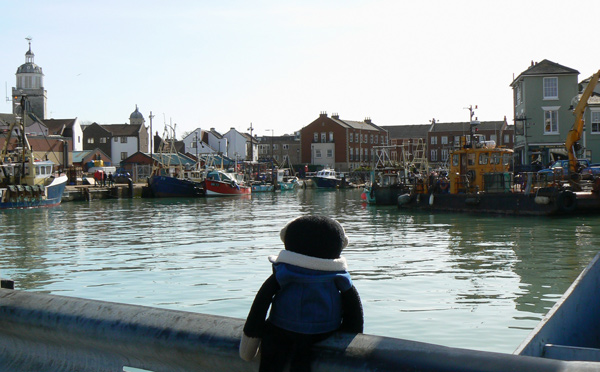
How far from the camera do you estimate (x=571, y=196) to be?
99.0 feet

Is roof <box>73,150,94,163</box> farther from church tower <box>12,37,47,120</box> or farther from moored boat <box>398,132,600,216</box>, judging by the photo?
moored boat <box>398,132,600,216</box>

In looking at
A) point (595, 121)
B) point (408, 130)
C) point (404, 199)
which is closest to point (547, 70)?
point (595, 121)

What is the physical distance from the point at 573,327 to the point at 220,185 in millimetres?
61990

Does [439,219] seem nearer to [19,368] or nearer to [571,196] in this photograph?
[571,196]

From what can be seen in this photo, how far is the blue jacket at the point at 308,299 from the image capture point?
132 inches

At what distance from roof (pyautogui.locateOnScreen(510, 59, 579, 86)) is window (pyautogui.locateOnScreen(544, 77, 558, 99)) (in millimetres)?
554

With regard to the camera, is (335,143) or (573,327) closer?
(573,327)

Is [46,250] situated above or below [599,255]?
below

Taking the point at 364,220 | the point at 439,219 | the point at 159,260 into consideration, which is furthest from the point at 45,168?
the point at 159,260

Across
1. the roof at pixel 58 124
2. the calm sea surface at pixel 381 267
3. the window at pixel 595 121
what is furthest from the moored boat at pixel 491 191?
the roof at pixel 58 124

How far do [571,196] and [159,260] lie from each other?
19585 millimetres

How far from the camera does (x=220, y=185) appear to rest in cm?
6719

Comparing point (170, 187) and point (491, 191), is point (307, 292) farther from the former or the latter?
point (170, 187)

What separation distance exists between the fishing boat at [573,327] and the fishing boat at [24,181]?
146 ft
